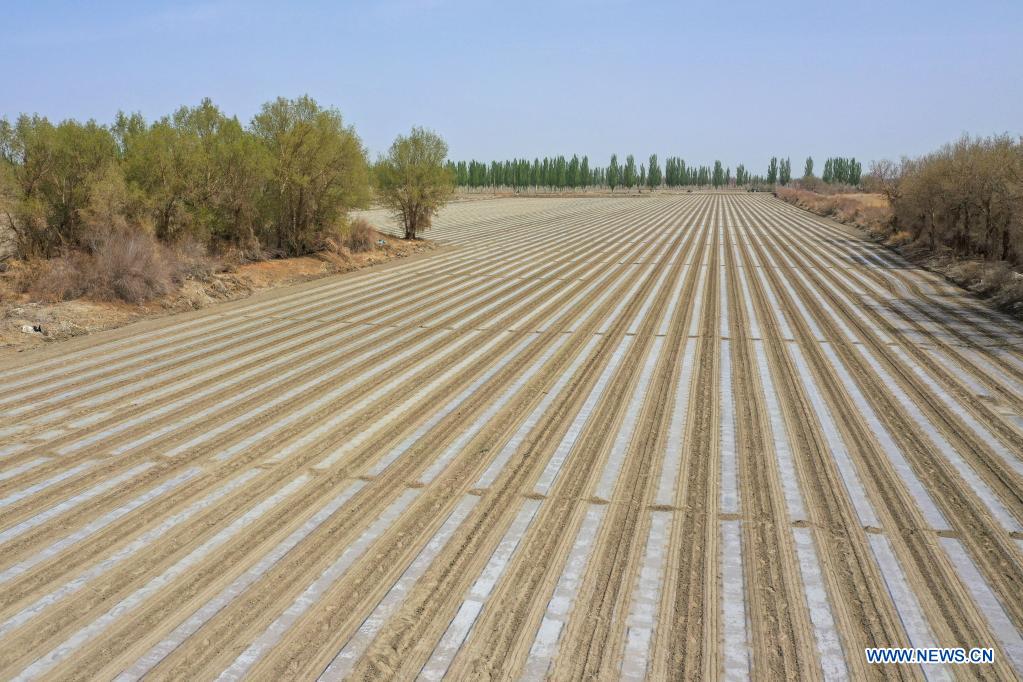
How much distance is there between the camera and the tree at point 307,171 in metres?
24.2

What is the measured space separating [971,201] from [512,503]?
25.0 metres

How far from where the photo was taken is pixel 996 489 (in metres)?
6.88

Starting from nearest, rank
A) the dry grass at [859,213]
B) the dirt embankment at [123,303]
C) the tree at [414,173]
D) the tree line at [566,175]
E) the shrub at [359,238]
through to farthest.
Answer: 1. the dirt embankment at [123,303]
2. the shrub at [359,238]
3. the tree at [414,173]
4. the dry grass at [859,213]
5. the tree line at [566,175]

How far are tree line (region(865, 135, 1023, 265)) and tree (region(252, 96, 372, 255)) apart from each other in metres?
22.9

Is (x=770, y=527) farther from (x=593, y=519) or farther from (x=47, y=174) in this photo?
(x=47, y=174)

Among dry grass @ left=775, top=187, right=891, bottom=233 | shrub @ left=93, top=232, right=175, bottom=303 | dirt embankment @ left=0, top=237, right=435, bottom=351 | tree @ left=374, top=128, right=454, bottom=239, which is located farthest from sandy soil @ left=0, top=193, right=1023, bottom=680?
dry grass @ left=775, top=187, right=891, bottom=233

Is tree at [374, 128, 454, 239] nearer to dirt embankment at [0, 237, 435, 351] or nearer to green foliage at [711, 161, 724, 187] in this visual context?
dirt embankment at [0, 237, 435, 351]

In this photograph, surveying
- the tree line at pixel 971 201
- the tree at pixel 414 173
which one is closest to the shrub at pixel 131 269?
the tree at pixel 414 173

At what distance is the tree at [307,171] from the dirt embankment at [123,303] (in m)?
1.67

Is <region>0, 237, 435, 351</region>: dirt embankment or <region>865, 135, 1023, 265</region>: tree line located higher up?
<region>865, 135, 1023, 265</region>: tree line

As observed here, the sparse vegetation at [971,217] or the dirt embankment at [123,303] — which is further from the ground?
the sparse vegetation at [971,217]

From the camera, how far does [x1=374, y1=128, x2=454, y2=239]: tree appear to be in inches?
1330

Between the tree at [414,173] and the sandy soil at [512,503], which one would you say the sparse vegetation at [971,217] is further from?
the tree at [414,173]

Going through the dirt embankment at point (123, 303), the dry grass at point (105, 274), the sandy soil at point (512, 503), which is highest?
the dry grass at point (105, 274)
